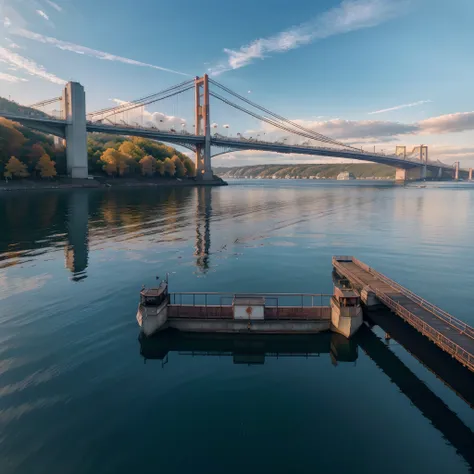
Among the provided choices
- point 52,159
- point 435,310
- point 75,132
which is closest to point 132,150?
point 75,132


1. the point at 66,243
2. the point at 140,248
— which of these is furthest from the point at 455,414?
the point at 66,243

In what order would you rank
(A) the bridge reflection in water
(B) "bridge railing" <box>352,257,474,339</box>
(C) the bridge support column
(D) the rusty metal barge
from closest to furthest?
(A) the bridge reflection in water
(B) "bridge railing" <box>352,257,474,339</box>
(D) the rusty metal barge
(C) the bridge support column

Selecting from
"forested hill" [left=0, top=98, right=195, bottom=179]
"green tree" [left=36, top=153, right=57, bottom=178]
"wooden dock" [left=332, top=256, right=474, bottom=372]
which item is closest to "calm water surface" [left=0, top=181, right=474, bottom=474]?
"wooden dock" [left=332, top=256, right=474, bottom=372]

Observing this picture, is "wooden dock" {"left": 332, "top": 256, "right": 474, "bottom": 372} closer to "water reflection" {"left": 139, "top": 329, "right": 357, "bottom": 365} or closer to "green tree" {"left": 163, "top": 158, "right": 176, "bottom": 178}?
"water reflection" {"left": 139, "top": 329, "right": 357, "bottom": 365}

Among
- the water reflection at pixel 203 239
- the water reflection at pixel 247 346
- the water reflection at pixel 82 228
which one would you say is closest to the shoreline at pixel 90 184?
the water reflection at pixel 82 228

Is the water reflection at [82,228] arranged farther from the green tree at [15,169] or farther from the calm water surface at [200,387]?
the green tree at [15,169]

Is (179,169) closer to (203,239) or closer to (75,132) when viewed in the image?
(75,132)

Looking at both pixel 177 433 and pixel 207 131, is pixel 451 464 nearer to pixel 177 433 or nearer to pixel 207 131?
pixel 177 433
